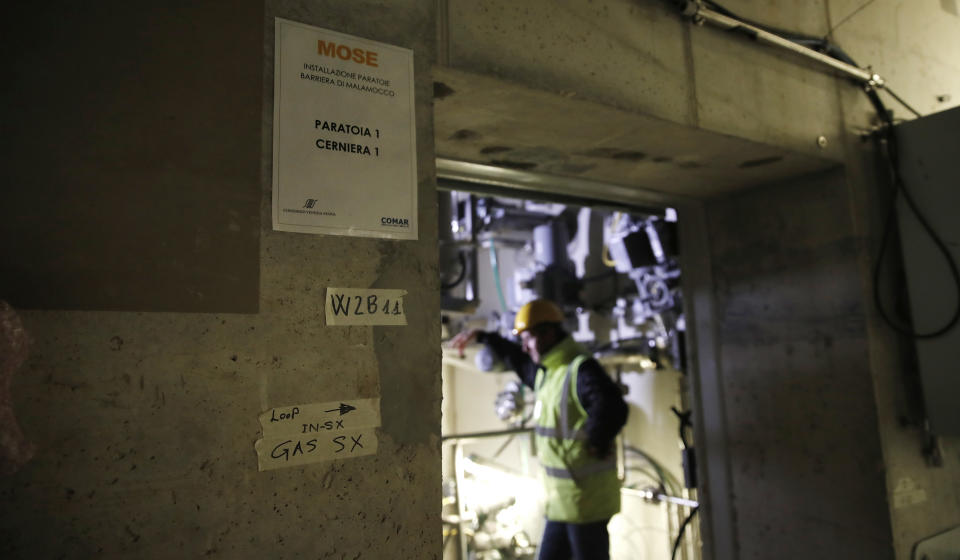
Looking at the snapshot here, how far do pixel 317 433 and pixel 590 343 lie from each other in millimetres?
2692

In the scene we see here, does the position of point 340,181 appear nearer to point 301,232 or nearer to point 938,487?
point 301,232

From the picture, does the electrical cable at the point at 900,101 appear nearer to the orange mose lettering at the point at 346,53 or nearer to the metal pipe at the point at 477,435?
the orange mose lettering at the point at 346,53

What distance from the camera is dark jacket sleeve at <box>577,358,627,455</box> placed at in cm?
237

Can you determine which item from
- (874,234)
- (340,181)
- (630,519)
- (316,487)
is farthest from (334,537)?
(630,519)

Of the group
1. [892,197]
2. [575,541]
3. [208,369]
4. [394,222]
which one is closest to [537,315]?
[575,541]

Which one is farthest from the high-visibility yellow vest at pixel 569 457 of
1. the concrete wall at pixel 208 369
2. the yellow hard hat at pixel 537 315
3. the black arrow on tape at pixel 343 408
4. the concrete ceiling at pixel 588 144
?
the black arrow on tape at pixel 343 408

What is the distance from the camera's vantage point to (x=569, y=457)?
96.0 inches

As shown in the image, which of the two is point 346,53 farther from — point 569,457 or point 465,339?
point 465,339

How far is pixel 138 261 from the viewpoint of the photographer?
788mm

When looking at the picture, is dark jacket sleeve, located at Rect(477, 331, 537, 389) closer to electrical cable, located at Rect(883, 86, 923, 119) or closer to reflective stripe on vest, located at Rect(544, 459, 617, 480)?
reflective stripe on vest, located at Rect(544, 459, 617, 480)

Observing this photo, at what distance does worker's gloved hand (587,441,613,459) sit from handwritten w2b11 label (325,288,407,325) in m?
1.64

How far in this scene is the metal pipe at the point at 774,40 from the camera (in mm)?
1431

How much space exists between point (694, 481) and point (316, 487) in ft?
5.82

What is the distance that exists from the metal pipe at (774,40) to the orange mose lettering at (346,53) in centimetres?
86
